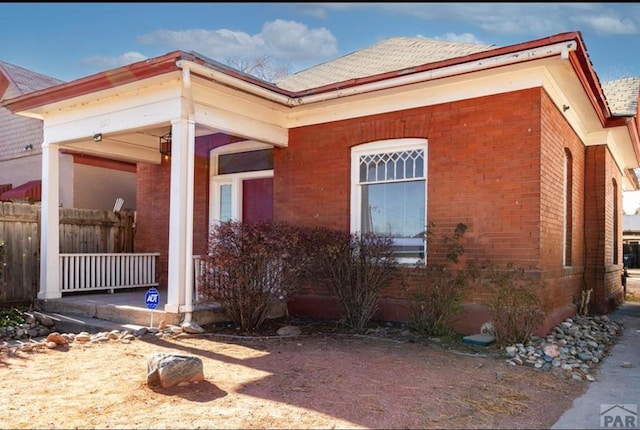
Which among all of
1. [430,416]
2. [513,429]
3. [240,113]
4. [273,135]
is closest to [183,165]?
[240,113]

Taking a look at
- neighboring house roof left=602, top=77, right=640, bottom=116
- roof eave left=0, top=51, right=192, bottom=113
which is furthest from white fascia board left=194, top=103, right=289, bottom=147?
neighboring house roof left=602, top=77, right=640, bottom=116

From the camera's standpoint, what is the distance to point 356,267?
24.1 ft

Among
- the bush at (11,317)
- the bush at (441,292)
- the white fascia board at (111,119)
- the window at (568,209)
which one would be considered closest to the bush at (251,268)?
the bush at (441,292)

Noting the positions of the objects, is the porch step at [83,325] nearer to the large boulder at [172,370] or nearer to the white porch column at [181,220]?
the white porch column at [181,220]

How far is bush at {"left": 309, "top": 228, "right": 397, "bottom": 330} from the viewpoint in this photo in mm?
7305

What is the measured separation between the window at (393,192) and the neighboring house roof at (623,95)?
4.03 m

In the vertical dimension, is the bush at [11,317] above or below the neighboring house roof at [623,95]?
below

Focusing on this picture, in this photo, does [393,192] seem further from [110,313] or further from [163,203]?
[163,203]

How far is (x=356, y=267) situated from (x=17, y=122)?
13445mm

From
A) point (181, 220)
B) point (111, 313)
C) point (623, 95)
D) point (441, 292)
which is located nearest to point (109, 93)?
point (181, 220)

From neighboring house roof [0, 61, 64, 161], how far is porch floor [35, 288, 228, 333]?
7.69 meters

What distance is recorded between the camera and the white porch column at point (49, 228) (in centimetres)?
900

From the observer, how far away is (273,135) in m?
8.82

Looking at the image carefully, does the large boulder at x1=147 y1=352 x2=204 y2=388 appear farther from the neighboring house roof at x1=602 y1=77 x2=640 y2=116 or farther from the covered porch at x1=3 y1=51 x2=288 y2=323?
the neighboring house roof at x1=602 y1=77 x2=640 y2=116
